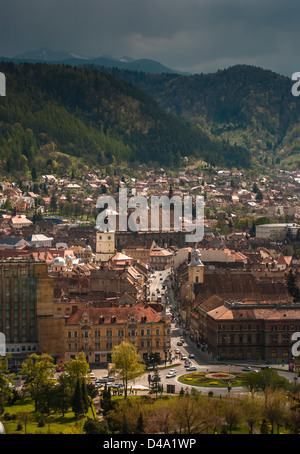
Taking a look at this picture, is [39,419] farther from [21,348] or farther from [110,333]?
[21,348]

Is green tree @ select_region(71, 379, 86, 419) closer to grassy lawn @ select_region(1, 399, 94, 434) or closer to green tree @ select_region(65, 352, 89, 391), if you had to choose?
grassy lawn @ select_region(1, 399, 94, 434)

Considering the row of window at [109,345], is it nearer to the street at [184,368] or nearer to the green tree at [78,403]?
the street at [184,368]

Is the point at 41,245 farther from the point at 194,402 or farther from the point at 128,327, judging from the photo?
the point at 194,402

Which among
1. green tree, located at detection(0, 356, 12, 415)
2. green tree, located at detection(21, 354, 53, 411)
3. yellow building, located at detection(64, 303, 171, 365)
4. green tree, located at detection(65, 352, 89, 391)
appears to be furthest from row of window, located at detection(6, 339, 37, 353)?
green tree, located at detection(65, 352, 89, 391)

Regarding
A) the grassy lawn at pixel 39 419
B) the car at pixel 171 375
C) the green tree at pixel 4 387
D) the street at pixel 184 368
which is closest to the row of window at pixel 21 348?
the street at pixel 184 368

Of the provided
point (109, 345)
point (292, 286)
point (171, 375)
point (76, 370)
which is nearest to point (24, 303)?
point (109, 345)

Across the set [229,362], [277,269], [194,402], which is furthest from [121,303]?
[277,269]
